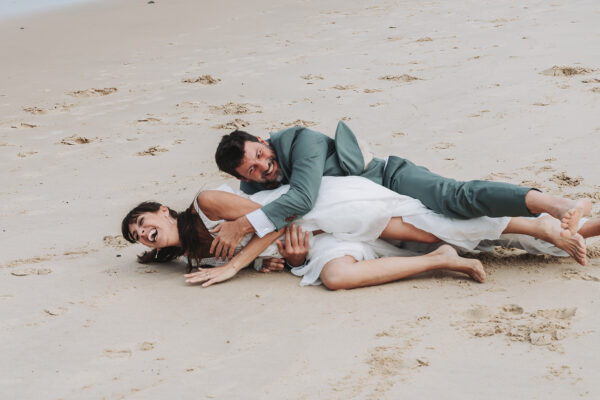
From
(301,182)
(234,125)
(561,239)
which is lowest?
(561,239)

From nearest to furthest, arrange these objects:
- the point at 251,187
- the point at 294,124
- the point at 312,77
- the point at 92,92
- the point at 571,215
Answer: the point at 571,215 → the point at 251,187 → the point at 294,124 → the point at 312,77 → the point at 92,92

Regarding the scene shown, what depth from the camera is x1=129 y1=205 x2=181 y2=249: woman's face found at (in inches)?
133

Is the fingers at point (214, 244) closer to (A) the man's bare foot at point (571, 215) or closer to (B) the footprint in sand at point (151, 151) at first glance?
(A) the man's bare foot at point (571, 215)

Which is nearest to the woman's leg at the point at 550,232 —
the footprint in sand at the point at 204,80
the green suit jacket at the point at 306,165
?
the green suit jacket at the point at 306,165

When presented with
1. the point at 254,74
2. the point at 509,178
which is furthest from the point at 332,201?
the point at 254,74

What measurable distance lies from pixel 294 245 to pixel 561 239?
3.80ft

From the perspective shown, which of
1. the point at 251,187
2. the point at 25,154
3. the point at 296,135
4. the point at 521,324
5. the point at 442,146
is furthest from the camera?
the point at 25,154

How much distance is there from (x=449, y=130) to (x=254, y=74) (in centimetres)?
225

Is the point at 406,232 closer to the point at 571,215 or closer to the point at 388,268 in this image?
the point at 388,268

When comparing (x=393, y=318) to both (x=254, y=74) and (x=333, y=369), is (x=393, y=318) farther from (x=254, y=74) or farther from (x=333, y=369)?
(x=254, y=74)

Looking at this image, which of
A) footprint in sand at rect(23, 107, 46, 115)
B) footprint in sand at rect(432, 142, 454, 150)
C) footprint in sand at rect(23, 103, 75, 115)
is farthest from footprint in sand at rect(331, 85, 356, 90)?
Answer: footprint in sand at rect(23, 107, 46, 115)

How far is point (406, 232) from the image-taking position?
339cm

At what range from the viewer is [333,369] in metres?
2.48

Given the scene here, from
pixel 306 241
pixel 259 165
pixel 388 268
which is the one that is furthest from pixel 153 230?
pixel 388 268
